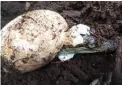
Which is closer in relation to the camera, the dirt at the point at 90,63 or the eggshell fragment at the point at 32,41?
the eggshell fragment at the point at 32,41

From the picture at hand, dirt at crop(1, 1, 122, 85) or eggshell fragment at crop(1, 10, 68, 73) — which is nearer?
eggshell fragment at crop(1, 10, 68, 73)

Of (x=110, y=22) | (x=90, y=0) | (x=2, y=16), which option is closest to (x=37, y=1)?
(x=2, y=16)

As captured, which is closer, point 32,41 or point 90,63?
point 32,41

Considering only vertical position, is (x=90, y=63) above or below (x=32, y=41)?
below

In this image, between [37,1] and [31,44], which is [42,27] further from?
[37,1]
